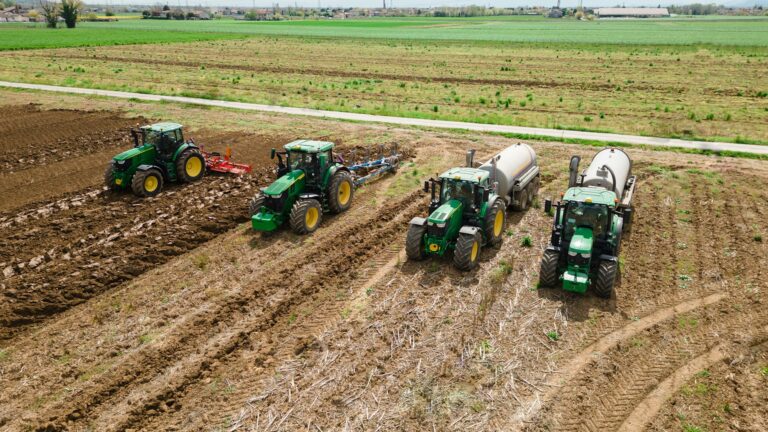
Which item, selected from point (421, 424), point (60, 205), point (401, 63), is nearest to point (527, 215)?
point (421, 424)

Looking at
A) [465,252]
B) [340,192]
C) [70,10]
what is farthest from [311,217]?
[70,10]

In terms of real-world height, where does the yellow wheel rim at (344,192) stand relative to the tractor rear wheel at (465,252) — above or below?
above

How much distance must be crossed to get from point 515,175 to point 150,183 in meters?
13.1

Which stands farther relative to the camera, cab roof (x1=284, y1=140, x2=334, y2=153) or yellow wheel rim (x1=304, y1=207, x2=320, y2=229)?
cab roof (x1=284, y1=140, x2=334, y2=153)

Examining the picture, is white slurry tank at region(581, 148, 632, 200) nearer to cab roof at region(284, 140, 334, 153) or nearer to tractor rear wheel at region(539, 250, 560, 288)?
tractor rear wheel at region(539, 250, 560, 288)

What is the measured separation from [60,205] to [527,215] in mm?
16354

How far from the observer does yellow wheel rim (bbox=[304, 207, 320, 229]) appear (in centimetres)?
1698

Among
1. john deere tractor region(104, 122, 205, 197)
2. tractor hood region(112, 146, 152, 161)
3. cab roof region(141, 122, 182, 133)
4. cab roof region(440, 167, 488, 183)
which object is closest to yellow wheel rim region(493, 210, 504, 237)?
cab roof region(440, 167, 488, 183)

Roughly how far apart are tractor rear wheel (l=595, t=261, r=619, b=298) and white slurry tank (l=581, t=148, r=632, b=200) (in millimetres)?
3920

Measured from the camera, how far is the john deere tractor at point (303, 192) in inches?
657

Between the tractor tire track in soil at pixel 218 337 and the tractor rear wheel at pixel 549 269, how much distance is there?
487 cm

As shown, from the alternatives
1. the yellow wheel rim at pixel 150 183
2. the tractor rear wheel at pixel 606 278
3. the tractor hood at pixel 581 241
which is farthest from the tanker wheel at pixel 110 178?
the tractor rear wheel at pixel 606 278

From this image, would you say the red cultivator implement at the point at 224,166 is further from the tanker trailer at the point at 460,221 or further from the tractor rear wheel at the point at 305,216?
the tanker trailer at the point at 460,221

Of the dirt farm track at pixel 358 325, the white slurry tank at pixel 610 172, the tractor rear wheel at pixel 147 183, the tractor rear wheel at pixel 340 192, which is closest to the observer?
the dirt farm track at pixel 358 325
